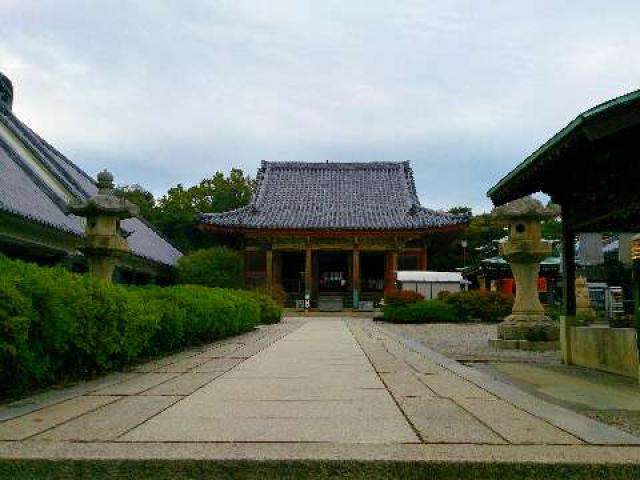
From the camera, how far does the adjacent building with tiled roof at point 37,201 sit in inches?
592

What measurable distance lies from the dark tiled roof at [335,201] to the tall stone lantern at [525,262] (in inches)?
732

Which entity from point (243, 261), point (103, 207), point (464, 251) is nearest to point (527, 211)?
point (103, 207)

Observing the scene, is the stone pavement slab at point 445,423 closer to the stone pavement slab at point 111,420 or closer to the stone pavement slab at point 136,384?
the stone pavement slab at point 111,420

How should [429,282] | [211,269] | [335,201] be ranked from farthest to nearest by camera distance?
[335,201] → [429,282] → [211,269]

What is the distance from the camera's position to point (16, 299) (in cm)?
468

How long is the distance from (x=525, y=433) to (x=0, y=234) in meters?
13.1

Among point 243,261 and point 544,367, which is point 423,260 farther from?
point 544,367

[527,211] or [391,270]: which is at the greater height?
[391,270]

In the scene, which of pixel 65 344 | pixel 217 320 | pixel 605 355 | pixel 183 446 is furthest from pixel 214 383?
pixel 217 320

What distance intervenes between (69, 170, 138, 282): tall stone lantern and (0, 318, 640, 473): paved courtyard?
15.5ft

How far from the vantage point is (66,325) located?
5.53 meters

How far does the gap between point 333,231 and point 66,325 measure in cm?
2686

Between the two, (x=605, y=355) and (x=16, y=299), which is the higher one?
(x=16, y=299)

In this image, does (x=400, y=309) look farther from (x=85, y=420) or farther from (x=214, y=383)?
(x=85, y=420)
